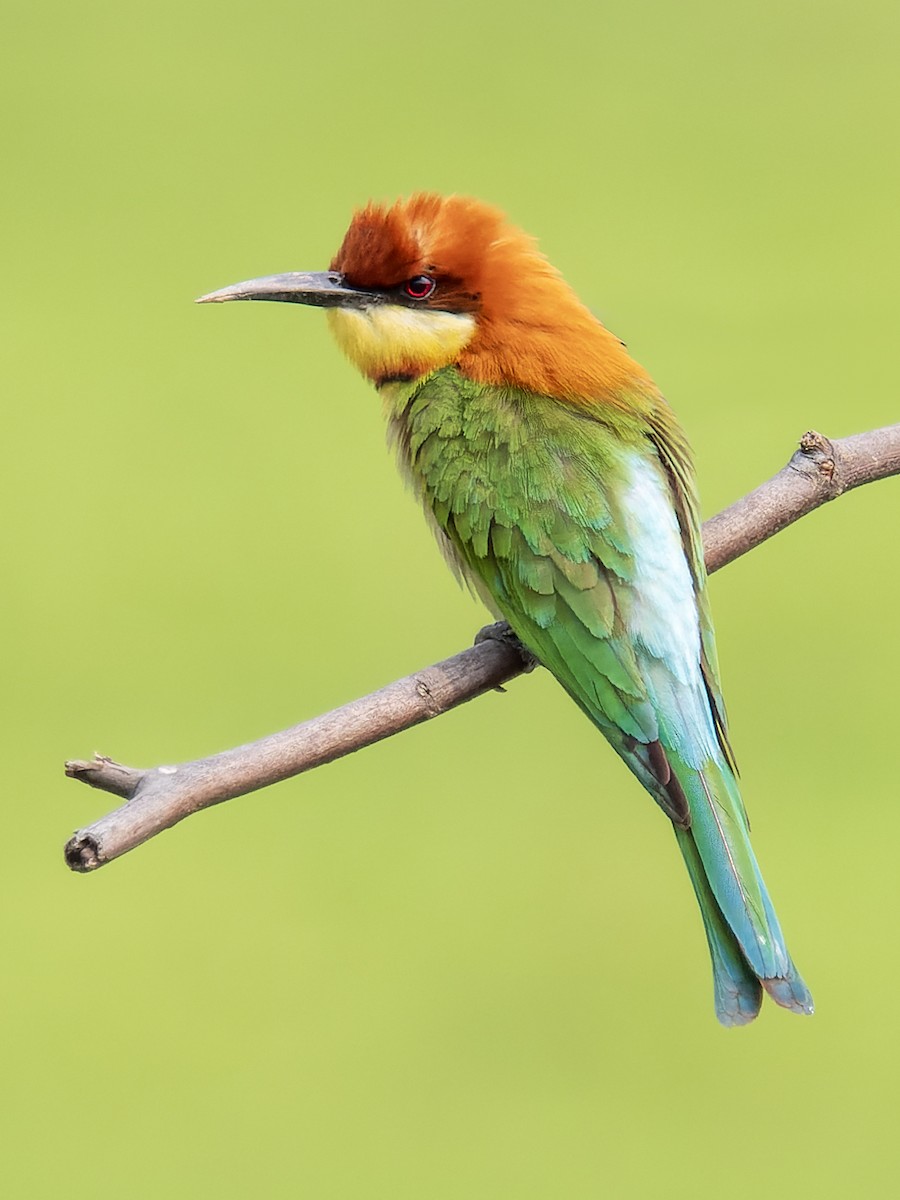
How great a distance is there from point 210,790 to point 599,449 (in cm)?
70

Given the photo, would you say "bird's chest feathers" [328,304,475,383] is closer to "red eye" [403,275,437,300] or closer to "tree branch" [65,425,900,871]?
"red eye" [403,275,437,300]

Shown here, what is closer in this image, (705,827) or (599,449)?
(705,827)

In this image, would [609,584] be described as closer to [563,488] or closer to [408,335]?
[563,488]

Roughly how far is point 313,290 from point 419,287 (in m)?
0.13

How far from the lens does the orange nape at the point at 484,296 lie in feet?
6.22

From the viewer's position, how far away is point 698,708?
5.67 ft

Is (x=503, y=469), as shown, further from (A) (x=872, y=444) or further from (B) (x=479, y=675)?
(A) (x=872, y=444)

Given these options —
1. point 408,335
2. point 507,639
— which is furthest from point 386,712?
point 408,335

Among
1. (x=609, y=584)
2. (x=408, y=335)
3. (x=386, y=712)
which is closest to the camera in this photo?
(x=386, y=712)

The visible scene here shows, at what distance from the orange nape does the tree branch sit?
0.23 meters

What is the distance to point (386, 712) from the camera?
1.48m

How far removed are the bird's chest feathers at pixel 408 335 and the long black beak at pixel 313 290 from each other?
1 cm

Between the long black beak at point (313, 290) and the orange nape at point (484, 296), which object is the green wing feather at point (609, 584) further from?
the long black beak at point (313, 290)

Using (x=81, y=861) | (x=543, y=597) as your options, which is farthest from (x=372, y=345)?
(x=81, y=861)
